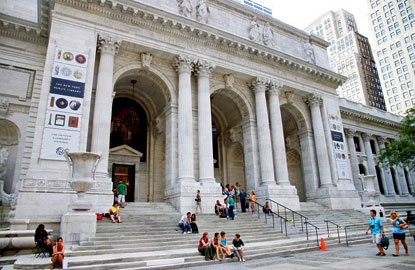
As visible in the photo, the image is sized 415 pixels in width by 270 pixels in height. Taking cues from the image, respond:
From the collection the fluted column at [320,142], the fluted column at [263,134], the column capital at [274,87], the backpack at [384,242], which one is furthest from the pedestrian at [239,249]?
the fluted column at [320,142]

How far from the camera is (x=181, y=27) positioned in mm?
18688

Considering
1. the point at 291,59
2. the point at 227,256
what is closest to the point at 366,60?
the point at 291,59

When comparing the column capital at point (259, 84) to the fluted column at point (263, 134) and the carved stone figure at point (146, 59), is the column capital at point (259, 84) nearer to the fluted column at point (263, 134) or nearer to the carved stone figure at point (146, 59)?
the fluted column at point (263, 134)

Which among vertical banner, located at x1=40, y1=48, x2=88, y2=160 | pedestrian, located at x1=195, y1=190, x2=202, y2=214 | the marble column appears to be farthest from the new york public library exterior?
the marble column

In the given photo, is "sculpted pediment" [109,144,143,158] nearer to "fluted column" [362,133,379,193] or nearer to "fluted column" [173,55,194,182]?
"fluted column" [173,55,194,182]

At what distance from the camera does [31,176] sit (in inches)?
493

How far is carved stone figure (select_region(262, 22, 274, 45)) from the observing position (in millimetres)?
23442

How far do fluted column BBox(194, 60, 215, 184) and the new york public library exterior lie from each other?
7 centimetres

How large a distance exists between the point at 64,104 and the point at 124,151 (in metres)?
7.36

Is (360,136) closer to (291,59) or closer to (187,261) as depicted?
(291,59)

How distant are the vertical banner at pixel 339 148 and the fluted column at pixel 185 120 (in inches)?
554

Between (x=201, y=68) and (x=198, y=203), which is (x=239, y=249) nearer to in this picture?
(x=198, y=203)

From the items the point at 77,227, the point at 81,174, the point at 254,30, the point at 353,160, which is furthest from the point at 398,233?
the point at 353,160

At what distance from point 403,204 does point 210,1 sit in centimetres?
3288
